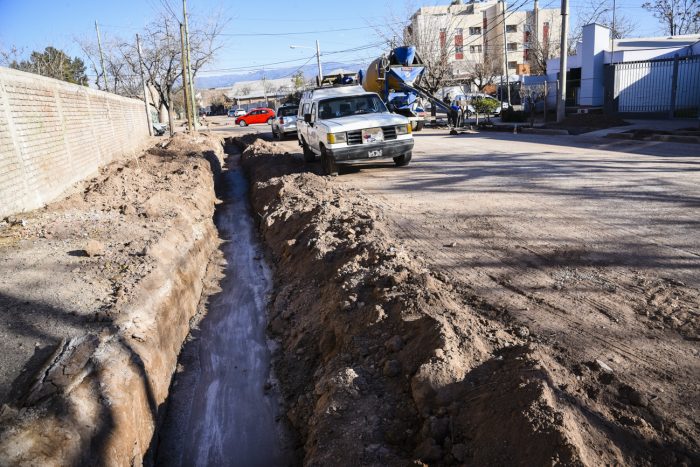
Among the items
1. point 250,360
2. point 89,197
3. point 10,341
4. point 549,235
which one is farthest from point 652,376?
point 89,197

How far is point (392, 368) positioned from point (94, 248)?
178 inches

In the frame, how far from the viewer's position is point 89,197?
9.38 metres

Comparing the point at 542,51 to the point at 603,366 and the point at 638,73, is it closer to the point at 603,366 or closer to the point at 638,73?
the point at 638,73

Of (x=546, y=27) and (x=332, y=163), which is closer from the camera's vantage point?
(x=332, y=163)

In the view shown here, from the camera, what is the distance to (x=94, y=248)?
649cm

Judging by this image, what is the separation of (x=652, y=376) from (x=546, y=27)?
62427mm

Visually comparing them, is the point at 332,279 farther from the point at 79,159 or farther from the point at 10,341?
the point at 79,159

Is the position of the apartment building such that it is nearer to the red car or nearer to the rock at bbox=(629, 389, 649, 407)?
the red car

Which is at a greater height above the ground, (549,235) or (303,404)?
(549,235)

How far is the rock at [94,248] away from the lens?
6.42m

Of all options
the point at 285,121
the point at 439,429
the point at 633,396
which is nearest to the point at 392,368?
the point at 439,429

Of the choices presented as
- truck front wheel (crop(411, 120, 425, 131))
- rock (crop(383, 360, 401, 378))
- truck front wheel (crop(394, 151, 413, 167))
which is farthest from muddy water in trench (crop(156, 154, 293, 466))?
truck front wheel (crop(411, 120, 425, 131))

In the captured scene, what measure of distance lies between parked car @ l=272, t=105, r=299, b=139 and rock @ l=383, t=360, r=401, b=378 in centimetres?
2357

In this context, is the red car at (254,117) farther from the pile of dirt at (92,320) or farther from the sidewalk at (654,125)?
the pile of dirt at (92,320)
